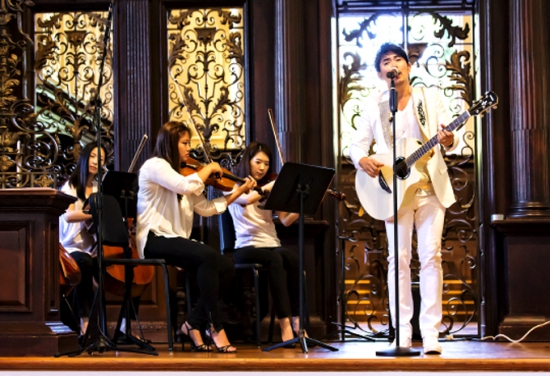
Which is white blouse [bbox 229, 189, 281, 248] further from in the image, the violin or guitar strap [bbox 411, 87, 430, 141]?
guitar strap [bbox 411, 87, 430, 141]

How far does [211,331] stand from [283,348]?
0.47 meters

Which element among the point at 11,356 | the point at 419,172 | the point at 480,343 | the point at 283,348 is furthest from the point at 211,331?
the point at 480,343

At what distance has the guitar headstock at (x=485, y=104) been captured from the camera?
4473 millimetres

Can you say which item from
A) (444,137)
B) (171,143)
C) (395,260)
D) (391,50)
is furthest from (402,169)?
(171,143)

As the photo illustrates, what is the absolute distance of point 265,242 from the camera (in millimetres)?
5691

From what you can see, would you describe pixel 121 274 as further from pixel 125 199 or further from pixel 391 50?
pixel 391 50

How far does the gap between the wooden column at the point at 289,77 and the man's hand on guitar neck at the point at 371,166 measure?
1.37m

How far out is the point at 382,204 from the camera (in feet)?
16.2

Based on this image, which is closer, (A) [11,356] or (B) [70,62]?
(A) [11,356]

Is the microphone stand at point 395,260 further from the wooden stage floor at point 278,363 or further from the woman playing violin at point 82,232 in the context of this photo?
the woman playing violin at point 82,232

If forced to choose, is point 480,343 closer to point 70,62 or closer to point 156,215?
point 156,215

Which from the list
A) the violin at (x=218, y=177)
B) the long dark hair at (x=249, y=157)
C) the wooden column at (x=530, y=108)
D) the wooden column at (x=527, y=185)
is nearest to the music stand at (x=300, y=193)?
the violin at (x=218, y=177)

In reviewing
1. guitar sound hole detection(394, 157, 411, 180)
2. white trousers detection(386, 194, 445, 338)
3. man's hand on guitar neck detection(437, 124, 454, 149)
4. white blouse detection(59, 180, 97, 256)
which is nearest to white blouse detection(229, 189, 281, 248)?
white blouse detection(59, 180, 97, 256)

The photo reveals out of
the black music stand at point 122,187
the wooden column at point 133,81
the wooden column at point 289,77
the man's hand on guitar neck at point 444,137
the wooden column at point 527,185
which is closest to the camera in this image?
the man's hand on guitar neck at point 444,137
